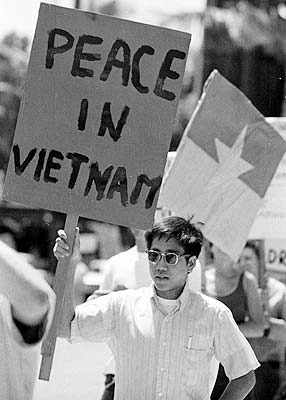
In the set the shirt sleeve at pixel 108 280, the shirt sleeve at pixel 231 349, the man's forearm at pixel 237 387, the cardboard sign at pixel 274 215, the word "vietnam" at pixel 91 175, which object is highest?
the cardboard sign at pixel 274 215

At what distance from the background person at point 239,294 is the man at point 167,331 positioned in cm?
273

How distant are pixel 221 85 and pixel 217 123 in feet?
0.77

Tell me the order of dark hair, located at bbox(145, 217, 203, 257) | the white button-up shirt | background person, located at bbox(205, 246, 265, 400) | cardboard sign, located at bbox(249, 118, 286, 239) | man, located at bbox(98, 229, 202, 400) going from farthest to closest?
cardboard sign, located at bbox(249, 118, 286, 239) < background person, located at bbox(205, 246, 265, 400) < man, located at bbox(98, 229, 202, 400) < dark hair, located at bbox(145, 217, 203, 257) < the white button-up shirt

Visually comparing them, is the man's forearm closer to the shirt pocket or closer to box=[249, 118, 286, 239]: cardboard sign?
the shirt pocket

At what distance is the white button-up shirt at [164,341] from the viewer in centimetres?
438

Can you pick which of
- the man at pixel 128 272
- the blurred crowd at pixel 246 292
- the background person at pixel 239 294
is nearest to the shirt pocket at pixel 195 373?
the blurred crowd at pixel 246 292

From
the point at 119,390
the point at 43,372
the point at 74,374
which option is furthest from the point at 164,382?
the point at 74,374

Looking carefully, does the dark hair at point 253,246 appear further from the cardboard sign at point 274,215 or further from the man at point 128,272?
the man at point 128,272

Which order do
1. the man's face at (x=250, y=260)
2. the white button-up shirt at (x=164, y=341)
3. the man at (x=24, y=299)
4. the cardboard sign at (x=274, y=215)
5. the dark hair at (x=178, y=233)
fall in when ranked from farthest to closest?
the cardboard sign at (x=274, y=215), the man's face at (x=250, y=260), the dark hair at (x=178, y=233), the white button-up shirt at (x=164, y=341), the man at (x=24, y=299)

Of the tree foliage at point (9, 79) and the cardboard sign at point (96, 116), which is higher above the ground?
the tree foliage at point (9, 79)

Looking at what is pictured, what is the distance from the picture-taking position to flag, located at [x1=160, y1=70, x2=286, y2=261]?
256 inches

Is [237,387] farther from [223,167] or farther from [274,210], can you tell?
[274,210]

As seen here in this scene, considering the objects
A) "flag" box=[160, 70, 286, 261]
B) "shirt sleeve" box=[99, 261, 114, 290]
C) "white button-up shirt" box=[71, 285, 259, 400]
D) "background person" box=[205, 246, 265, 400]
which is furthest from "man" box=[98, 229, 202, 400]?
"white button-up shirt" box=[71, 285, 259, 400]

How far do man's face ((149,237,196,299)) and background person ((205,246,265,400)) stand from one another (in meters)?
2.74
